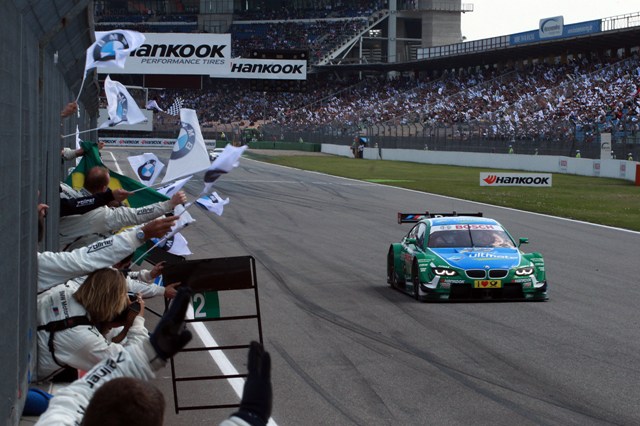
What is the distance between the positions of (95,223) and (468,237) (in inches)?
272

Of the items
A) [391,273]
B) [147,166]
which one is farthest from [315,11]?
[147,166]

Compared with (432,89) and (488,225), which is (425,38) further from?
(488,225)

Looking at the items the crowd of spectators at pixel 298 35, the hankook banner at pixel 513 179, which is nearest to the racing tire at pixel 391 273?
the hankook banner at pixel 513 179

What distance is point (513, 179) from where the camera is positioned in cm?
4131

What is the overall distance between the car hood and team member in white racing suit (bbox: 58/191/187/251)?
5.72m

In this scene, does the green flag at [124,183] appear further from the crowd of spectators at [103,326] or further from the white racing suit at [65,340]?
the white racing suit at [65,340]

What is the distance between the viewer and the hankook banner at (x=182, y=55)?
7494cm

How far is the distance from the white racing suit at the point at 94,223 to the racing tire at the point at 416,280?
546cm

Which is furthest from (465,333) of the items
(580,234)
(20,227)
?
(580,234)

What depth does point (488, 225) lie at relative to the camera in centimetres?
1544

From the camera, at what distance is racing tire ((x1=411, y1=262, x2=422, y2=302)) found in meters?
14.1

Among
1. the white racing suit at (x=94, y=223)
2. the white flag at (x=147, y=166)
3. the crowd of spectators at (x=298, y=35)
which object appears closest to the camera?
the white racing suit at (x=94, y=223)

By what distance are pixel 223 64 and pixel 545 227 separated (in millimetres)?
54166

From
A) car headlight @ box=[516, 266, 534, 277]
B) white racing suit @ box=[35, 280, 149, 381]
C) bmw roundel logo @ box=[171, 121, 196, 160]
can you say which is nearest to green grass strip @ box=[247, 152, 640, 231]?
car headlight @ box=[516, 266, 534, 277]
